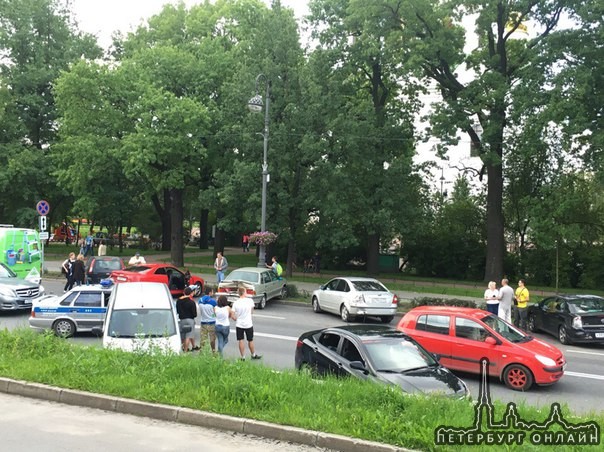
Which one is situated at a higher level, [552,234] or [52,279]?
[552,234]

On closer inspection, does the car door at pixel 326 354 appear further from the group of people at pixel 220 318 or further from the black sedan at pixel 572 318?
the black sedan at pixel 572 318

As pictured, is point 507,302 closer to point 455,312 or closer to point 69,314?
point 455,312

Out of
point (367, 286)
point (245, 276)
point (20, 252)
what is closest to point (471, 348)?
point (367, 286)

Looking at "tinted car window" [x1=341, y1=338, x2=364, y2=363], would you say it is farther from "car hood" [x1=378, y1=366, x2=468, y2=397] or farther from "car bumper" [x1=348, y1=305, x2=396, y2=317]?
"car bumper" [x1=348, y1=305, x2=396, y2=317]

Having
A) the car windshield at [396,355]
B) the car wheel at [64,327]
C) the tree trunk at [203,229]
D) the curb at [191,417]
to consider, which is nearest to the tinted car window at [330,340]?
the car windshield at [396,355]

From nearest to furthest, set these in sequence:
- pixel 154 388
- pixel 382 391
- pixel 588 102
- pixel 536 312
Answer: pixel 382 391 < pixel 154 388 < pixel 536 312 < pixel 588 102

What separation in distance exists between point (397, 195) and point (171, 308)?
20.3 m

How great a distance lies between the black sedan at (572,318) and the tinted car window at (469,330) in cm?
614

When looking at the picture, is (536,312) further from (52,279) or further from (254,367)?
(52,279)

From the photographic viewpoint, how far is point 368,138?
93.9 feet

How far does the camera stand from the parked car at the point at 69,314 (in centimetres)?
1467

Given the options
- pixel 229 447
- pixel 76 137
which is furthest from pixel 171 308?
pixel 76 137

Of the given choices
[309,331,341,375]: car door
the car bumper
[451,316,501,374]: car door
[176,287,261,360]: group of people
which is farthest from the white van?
the car bumper

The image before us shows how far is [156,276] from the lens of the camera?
21.1m
